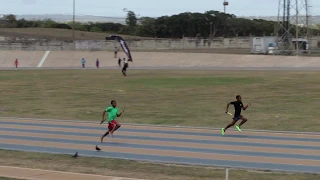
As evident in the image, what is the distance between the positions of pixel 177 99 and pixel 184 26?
82881mm

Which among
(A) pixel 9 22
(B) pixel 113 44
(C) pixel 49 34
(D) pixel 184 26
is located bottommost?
(B) pixel 113 44

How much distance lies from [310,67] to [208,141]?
37354 millimetres

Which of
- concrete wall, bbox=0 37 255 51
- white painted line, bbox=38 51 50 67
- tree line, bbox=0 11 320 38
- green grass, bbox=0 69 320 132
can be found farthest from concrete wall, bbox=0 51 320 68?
tree line, bbox=0 11 320 38

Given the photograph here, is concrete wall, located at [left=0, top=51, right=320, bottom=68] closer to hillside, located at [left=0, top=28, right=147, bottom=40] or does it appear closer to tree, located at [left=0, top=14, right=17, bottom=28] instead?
hillside, located at [left=0, top=28, right=147, bottom=40]

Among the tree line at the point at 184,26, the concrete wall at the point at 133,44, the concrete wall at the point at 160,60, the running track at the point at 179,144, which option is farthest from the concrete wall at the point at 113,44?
the running track at the point at 179,144

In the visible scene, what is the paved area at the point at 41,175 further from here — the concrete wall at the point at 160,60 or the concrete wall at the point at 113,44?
the concrete wall at the point at 113,44

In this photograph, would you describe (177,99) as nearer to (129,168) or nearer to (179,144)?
(179,144)

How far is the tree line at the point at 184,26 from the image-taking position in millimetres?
109438

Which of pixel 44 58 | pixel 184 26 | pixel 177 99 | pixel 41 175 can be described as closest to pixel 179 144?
pixel 41 175

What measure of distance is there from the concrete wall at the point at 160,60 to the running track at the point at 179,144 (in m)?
36.6

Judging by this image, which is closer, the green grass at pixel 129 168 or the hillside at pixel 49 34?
the green grass at pixel 129 168

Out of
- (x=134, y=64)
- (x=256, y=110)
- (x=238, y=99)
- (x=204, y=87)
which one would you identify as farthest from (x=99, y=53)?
(x=238, y=99)

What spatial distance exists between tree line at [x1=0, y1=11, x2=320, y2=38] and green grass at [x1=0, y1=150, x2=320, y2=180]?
95028 millimetres

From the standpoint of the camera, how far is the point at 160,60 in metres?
65.2
